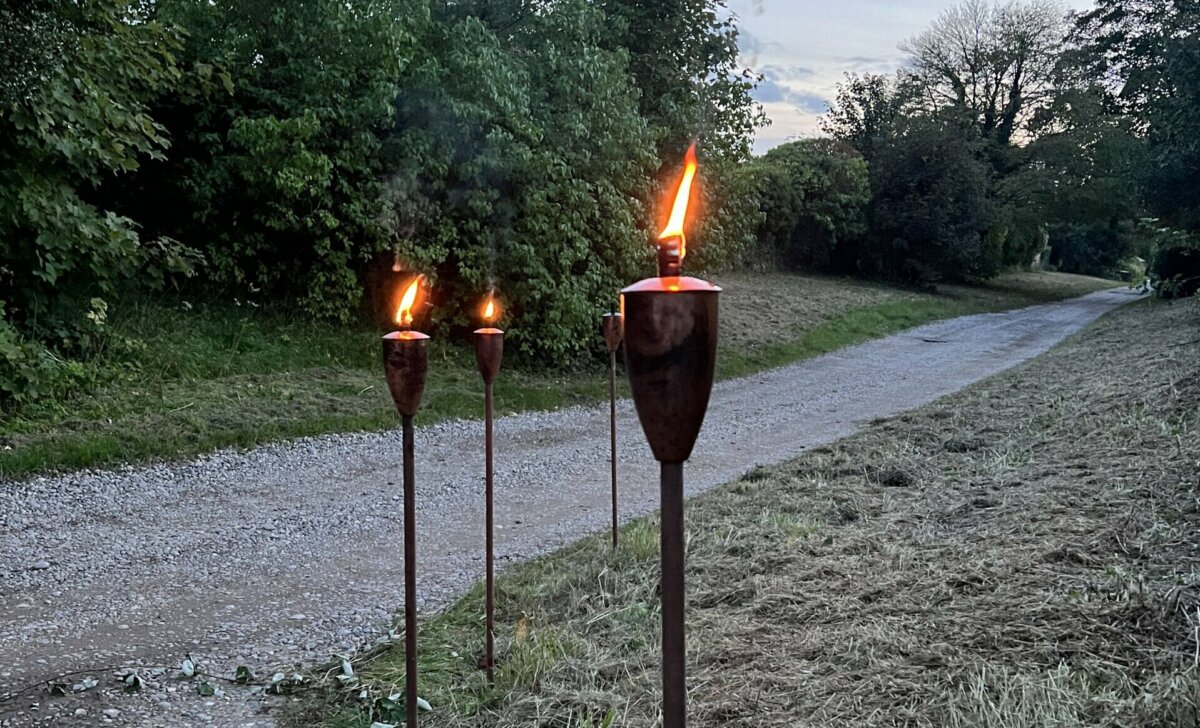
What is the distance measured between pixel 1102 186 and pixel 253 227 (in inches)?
1010

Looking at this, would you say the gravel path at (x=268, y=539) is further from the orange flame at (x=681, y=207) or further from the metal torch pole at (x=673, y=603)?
the orange flame at (x=681, y=207)

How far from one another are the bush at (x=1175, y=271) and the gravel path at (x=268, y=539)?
16.6 metres

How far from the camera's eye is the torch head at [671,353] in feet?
3.72

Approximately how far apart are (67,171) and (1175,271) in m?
25.7

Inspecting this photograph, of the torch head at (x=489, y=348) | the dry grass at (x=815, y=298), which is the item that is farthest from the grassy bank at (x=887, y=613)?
the dry grass at (x=815, y=298)

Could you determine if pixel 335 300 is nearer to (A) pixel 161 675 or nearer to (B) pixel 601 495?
(B) pixel 601 495

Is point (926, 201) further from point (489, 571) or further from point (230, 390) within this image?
point (489, 571)

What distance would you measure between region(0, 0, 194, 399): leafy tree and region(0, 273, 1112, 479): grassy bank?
39 cm

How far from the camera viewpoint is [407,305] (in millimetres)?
2086

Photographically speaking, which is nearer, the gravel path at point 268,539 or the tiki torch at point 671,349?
the tiki torch at point 671,349

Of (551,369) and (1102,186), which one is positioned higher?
(1102,186)

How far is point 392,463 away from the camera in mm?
6758

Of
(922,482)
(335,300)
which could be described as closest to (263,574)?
(922,482)

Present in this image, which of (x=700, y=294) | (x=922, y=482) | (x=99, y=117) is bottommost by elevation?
(x=922, y=482)
